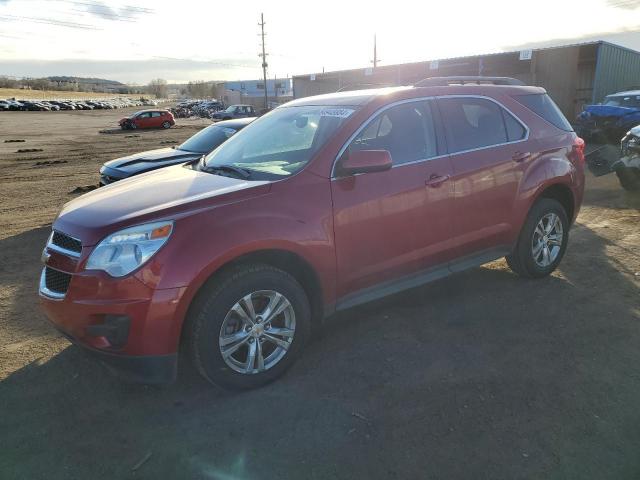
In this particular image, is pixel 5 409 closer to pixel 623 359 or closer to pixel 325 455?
pixel 325 455

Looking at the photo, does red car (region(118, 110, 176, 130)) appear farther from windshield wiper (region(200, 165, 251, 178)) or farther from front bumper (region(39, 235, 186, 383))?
front bumper (region(39, 235, 186, 383))

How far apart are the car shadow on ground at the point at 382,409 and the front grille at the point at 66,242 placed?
0.96 meters

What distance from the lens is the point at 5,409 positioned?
314 centimetres

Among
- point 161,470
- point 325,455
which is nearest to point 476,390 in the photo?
point 325,455

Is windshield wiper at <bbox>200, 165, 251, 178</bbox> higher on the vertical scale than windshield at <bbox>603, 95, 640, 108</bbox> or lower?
lower

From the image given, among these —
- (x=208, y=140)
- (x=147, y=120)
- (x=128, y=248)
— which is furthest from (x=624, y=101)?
(x=147, y=120)

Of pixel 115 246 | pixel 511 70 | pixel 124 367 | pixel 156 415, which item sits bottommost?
pixel 156 415

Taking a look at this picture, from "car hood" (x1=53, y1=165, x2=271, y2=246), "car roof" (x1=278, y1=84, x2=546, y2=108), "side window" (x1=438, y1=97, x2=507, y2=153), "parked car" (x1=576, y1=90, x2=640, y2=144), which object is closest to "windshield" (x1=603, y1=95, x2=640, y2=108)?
"parked car" (x1=576, y1=90, x2=640, y2=144)

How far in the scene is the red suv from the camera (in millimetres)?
2875

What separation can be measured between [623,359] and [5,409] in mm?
4124

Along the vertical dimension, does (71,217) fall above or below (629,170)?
above

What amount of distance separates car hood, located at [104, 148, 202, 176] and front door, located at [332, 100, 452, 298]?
441 centimetres

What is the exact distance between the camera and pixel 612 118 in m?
15.9

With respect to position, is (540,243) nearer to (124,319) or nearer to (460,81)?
(460,81)
